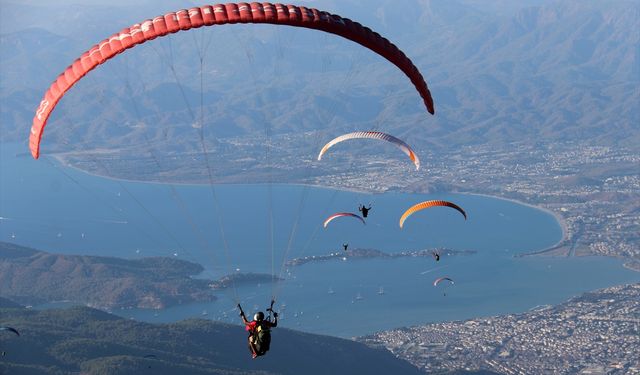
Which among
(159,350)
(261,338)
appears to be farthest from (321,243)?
(261,338)

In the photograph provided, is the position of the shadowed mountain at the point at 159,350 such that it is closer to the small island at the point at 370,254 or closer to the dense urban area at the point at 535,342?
the dense urban area at the point at 535,342

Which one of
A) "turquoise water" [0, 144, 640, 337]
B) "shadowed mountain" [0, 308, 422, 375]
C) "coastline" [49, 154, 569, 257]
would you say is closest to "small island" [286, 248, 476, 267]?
"turquoise water" [0, 144, 640, 337]

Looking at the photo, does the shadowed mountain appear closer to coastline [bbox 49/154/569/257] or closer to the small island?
coastline [bbox 49/154/569/257]

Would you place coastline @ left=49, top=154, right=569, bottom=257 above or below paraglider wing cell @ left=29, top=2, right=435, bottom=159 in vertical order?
above

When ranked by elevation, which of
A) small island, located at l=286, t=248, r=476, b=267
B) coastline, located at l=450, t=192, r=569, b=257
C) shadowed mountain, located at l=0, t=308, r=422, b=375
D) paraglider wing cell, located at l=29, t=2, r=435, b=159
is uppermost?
coastline, located at l=450, t=192, r=569, b=257

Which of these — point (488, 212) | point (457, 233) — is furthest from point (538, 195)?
point (457, 233)

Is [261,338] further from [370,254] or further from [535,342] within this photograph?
[370,254]
